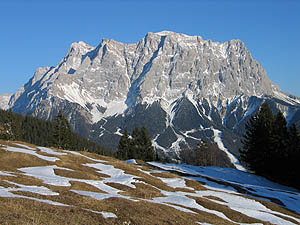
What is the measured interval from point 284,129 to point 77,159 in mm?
49594

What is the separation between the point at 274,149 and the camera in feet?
227

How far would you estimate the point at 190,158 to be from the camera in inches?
5428

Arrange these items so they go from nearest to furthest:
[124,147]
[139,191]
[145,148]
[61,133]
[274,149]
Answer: [139,191], [274,149], [61,133], [145,148], [124,147]

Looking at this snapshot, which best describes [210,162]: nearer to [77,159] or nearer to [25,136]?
[77,159]

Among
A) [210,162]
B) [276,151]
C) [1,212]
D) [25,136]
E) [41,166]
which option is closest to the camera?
[1,212]

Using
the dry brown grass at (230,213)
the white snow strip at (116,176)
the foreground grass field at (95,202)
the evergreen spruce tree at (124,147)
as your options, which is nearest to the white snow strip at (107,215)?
the foreground grass field at (95,202)

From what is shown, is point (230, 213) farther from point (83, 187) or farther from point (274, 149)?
point (274, 149)

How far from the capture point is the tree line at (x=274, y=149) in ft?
214

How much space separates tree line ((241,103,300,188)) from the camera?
2571 inches

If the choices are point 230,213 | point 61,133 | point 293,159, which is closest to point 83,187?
point 230,213

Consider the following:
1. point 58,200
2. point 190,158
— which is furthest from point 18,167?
point 190,158

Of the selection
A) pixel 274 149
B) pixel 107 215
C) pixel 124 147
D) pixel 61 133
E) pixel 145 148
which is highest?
pixel 274 149

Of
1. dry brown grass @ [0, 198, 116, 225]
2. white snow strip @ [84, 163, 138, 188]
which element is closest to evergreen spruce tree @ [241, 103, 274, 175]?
white snow strip @ [84, 163, 138, 188]

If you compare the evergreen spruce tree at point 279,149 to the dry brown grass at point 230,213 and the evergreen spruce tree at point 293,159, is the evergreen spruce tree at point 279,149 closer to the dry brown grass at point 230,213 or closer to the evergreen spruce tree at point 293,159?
the evergreen spruce tree at point 293,159
